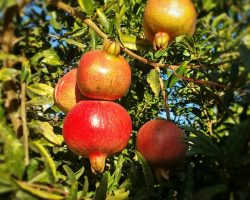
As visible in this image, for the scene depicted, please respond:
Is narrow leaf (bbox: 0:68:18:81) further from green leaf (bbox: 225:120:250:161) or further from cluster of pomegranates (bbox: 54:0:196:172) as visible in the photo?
green leaf (bbox: 225:120:250:161)

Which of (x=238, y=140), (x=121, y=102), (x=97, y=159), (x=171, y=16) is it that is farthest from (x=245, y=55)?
(x=121, y=102)

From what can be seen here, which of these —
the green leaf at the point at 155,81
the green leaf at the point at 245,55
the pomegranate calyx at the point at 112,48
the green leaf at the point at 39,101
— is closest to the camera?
the green leaf at the point at 245,55

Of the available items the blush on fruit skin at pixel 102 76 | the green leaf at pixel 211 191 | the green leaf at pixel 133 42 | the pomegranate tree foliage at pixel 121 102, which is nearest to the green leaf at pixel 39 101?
the pomegranate tree foliage at pixel 121 102

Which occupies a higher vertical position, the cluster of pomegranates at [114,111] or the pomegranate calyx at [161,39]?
the pomegranate calyx at [161,39]

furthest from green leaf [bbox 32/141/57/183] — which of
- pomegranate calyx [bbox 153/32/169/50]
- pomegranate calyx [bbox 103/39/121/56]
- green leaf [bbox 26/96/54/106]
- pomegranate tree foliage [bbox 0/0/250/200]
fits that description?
pomegranate calyx [bbox 153/32/169/50]

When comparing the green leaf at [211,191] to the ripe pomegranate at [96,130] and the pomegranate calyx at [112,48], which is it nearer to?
the ripe pomegranate at [96,130]

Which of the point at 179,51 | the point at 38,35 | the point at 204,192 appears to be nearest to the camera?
the point at 204,192

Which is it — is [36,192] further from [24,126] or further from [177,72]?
[177,72]

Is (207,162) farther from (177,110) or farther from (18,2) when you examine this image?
(177,110)

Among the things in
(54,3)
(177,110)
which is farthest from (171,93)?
(54,3)
